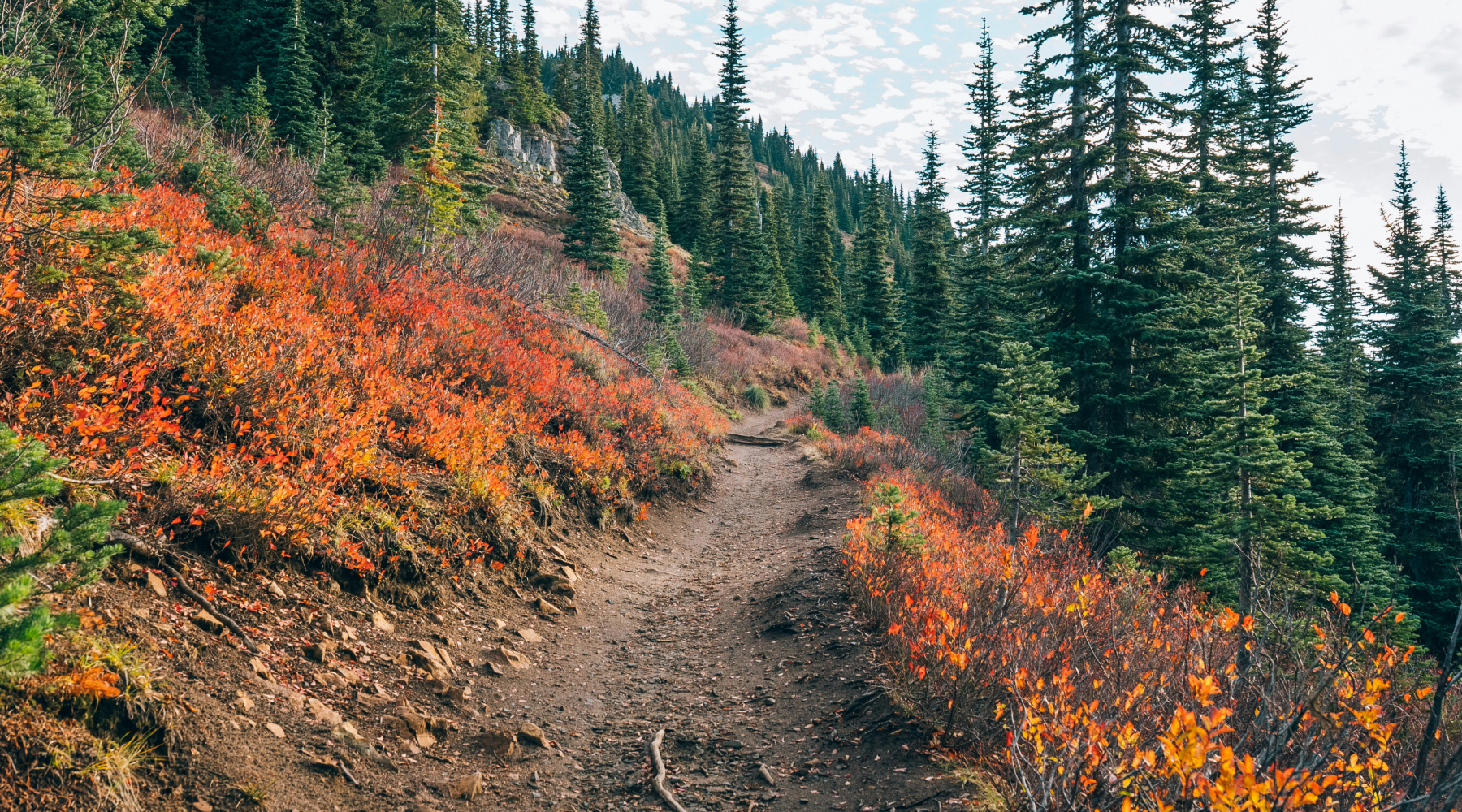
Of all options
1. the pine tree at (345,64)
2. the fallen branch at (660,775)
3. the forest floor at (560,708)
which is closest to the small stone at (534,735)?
the forest floor at (560,708)

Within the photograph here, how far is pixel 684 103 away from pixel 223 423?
15720cm

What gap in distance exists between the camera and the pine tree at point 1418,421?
22109 millimetres

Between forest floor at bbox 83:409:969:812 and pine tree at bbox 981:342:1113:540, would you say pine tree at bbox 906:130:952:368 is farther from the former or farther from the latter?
forest floor at bbox 83:409:969:812

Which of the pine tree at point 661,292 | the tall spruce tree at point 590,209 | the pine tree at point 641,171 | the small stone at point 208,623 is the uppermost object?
the pine tree at point 641,171

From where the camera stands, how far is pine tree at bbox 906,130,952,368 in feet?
120

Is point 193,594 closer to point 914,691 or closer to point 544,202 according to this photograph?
point 914,691

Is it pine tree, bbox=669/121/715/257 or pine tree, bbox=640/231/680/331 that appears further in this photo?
pine tree, bbox=669/121/715/257

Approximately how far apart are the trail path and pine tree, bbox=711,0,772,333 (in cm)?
3055

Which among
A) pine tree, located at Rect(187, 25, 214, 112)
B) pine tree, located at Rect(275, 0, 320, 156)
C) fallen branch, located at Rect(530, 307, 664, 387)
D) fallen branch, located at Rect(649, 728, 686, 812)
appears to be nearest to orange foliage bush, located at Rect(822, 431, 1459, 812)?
fallen branch, located at Rect(649, 728, 686, 812)

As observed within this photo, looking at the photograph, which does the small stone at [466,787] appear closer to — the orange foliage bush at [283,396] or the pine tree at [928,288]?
the orange foliage bush at [283,396]

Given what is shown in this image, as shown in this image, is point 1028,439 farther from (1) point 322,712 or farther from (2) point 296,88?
(2) point 296,88

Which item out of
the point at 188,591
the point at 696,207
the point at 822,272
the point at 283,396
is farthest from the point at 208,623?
the point at 696,207

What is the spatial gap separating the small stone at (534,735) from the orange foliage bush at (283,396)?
2.27m

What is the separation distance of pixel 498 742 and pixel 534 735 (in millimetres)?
309
